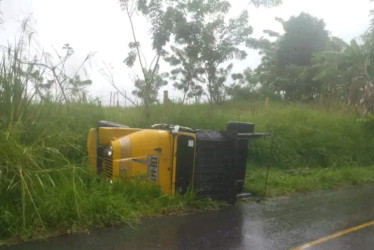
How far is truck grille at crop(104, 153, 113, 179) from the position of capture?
6.95 m

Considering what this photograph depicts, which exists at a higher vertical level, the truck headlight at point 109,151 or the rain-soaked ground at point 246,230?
the truck headlight at point 109,151

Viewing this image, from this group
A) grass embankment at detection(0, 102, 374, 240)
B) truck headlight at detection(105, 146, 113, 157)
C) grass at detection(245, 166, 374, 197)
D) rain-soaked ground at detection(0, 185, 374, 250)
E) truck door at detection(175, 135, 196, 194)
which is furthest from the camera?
grass at detection(245, 166, 374, 197)

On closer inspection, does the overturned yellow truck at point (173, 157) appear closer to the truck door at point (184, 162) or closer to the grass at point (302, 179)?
the truck door at point (184, 162)

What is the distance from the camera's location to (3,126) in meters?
5.99

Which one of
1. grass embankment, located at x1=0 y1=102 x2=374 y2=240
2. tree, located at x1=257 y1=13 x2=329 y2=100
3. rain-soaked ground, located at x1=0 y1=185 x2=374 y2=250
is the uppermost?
tree, located at x1=257 y1=13 x2=329 y2=100

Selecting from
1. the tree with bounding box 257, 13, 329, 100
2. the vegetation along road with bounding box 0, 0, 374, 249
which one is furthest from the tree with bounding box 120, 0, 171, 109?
the tree with bounding box 257, 13, 329, 100

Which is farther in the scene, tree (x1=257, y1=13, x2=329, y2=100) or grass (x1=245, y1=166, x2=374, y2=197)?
tree (x1=257, y1=13, x2=329, y2=100)

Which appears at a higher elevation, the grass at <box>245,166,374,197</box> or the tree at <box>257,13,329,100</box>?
the tree at <box>257,13,329,100</box>

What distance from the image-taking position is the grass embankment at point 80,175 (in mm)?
5512

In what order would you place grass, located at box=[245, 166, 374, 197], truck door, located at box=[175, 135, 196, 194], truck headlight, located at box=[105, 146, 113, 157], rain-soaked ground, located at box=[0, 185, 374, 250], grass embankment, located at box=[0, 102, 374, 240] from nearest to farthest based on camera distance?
rain-soaked ground, located at box=[0, 185, 374, 250], grass embankment, located at box=[0, 102, 374, 240], truck headlight, located at box=[105, 146, 113, 157], truck door, located at box=[175, 135, 196, 194], grass, located at box=[245, 166, 374, 197]

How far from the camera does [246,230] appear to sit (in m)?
6.20

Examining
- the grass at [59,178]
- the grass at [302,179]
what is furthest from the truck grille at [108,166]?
the grass at [302,179]

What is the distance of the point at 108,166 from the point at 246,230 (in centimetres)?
228

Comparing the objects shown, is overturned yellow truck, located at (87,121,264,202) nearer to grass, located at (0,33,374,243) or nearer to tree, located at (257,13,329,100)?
Result: grass, located at (0,33,374,243)
